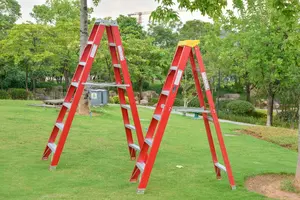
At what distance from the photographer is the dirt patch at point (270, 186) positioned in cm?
559

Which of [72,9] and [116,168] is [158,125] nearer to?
[116,168]

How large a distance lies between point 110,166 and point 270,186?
271 centimetres

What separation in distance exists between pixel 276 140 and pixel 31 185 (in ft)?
29.9

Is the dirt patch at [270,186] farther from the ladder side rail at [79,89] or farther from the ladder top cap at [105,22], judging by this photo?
the ladder top cap at [105,22]

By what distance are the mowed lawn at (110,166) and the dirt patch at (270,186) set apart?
0.59ft

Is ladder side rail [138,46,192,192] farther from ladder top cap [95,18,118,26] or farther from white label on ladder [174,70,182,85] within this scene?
ladder top cap [95,18,118,26]

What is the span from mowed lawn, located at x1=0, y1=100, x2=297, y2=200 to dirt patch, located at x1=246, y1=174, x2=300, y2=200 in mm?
179

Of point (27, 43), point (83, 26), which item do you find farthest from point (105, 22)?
point (27, 43)

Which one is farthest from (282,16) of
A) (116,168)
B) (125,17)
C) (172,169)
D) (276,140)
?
(125,17)

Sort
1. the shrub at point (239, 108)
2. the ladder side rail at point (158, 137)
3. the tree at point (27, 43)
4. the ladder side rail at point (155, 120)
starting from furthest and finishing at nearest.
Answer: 1. the shrub at point (239, 108)
2. the tree at point (27, 43)
3. the ladder side rail at point (155, 120)
4. the ladder side rail at point (158, 137)

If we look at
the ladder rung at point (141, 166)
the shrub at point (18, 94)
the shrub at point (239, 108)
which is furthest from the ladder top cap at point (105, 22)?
the shrub at point (18, 94)

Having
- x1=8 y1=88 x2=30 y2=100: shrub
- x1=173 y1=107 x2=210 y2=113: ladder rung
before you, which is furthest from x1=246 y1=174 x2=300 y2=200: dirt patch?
x1=8 y1=88 x2=30 y2=100: shrub

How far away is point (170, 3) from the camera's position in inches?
238

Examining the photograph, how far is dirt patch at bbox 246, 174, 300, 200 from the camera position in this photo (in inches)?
220
